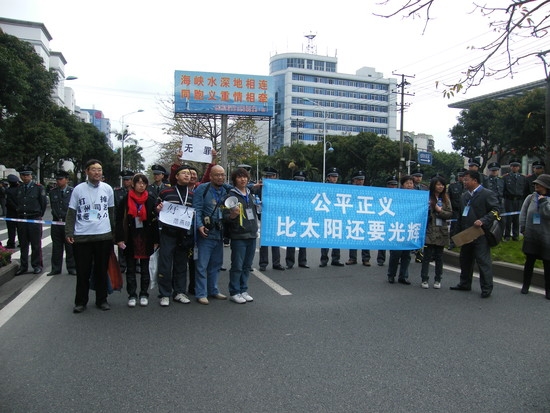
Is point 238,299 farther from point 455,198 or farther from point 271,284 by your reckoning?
point 455,198

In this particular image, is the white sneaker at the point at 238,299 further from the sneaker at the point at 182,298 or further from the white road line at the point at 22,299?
the white road line at the point at 22,299

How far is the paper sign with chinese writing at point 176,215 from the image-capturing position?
18.4 feet

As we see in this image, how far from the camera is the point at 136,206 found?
18.7 ft

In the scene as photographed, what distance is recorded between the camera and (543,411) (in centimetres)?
310

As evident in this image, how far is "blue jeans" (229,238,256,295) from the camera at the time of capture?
5.93 meters

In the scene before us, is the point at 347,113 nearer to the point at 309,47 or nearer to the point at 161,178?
the point at 309,47

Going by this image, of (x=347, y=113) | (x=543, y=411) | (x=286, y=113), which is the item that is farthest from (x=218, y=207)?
(x=347, y=113)

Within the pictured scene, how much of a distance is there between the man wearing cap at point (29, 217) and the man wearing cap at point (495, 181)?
956 cm

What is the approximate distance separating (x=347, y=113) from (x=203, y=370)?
97.8 meters

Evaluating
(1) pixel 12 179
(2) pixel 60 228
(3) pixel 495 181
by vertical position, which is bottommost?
(2) pixel 60 228

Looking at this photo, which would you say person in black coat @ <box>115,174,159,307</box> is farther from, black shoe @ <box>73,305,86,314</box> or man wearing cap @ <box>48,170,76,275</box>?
man wearing cap @ <box>48,170,76,275</box>

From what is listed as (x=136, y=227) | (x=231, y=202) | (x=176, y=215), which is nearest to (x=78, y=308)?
(x=136, y=227)

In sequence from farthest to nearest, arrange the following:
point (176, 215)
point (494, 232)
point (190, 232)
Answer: point (494, 232), point (190, 232), point (176, 215)

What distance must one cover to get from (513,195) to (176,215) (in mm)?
8636
